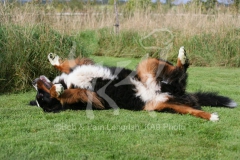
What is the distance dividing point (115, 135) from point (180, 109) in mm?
1211

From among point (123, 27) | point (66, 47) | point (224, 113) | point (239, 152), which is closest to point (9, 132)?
point (239, 152)

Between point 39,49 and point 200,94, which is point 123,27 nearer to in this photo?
point 39,49

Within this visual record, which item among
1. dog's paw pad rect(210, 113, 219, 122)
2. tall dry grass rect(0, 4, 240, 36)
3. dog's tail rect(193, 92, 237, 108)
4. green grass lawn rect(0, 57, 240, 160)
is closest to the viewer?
green grass lawn rect(0, 57, 240, 160)

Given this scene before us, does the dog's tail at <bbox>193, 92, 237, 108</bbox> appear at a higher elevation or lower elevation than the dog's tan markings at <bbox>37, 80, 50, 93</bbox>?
lower

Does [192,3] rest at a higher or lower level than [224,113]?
higher

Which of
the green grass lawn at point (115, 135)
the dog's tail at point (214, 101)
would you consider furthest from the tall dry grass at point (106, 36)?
the dog's tail at point (214, 101)

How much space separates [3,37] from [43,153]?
3.68m

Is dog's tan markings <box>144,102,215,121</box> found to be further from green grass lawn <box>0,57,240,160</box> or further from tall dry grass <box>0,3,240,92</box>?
tall dry grass <box>0,3,240,92</box>

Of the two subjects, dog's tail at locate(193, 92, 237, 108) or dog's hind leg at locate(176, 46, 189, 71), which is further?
dog's tail at locate(193, 92, 237, 108)

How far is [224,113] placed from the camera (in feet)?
15.1

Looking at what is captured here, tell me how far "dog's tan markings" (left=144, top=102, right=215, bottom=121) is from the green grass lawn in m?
0.11

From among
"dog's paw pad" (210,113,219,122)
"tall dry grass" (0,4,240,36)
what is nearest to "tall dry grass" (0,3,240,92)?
"tall dry grass" (0,4,240,36)

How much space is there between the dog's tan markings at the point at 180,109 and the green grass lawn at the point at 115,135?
4.3 inches

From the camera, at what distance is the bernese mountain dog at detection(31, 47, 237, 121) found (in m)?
4.62
